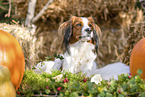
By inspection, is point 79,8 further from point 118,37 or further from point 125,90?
point 125,90

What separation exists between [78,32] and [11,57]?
88 centimetres

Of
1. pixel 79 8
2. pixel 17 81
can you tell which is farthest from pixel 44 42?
pixel 17 81

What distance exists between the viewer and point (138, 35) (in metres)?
2.71

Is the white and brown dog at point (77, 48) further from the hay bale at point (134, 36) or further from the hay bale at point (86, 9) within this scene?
the hay bale at point (86, 9)

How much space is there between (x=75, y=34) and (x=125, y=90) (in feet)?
3.33

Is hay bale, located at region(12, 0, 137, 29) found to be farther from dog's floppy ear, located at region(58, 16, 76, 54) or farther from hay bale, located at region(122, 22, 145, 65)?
dog's floppy ear, located at region(58, 16, 76, 54)

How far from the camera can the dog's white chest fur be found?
2045mm

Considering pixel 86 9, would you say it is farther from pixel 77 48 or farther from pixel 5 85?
pixel 5 85

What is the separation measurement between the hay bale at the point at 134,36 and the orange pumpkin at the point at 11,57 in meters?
2.04

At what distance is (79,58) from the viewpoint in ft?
6.79

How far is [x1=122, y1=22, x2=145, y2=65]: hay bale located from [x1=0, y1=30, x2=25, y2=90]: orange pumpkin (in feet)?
6.69

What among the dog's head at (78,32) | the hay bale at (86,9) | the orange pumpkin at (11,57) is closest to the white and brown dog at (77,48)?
the dog's head at (78,32)

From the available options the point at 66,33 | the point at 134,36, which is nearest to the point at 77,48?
the point at 66,33

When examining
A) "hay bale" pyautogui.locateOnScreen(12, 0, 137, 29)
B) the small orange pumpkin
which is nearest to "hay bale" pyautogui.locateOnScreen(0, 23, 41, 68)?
"hay bale" pyautogui.locateOnScreen(12, 0, 137, 29)
